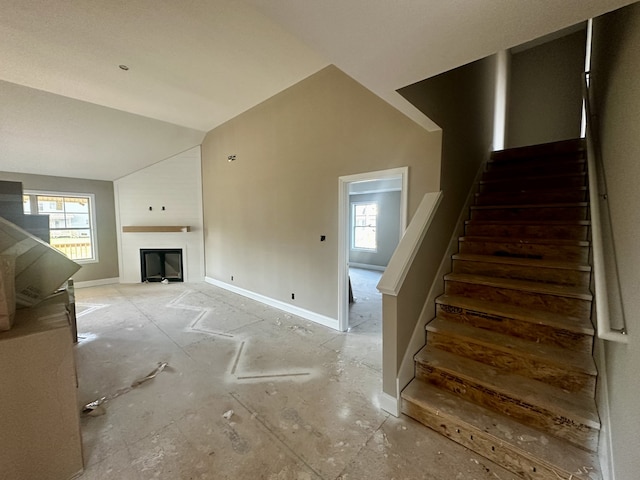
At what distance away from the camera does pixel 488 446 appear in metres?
1.57

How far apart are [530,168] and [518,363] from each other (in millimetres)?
2668

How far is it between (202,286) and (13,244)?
4293 millimetres

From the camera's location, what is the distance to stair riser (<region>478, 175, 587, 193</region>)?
2914 mm

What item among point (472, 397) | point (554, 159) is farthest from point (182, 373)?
point (554, 159)

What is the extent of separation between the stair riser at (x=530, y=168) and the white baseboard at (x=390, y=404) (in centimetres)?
305

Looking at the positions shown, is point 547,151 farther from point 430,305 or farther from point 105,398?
point 105,398

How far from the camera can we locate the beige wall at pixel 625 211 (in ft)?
3.67

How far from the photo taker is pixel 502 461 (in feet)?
5.04

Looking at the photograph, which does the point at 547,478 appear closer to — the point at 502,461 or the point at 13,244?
the point at 502,461

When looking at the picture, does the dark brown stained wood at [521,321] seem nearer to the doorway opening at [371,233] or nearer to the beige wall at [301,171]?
the beige wall at [301,171]

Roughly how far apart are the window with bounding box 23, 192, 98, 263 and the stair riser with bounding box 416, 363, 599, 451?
739cm

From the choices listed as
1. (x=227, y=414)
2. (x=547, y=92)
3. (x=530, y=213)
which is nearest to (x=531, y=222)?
(x=530, y=213)

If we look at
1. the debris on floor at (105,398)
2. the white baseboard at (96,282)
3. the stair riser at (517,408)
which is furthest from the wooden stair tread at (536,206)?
the white baseboard at (96,282)

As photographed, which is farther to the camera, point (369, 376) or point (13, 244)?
point (369, 376)
